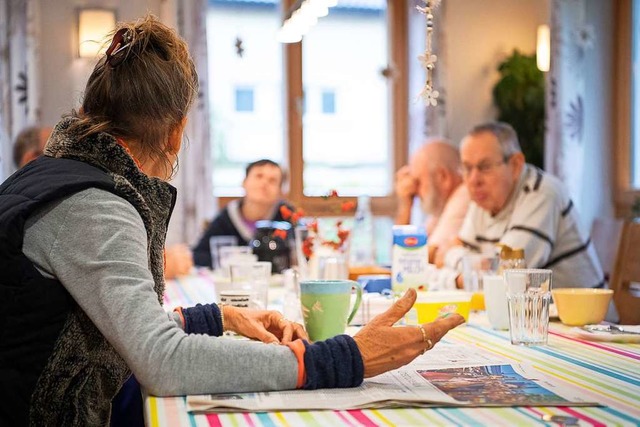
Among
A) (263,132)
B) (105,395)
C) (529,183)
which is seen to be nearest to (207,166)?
(263,132)

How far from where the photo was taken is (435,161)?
436 centimetres

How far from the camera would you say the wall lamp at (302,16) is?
10.4 feet

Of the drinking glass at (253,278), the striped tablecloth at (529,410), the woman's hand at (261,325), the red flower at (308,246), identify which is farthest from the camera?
the red flower at (308,246)

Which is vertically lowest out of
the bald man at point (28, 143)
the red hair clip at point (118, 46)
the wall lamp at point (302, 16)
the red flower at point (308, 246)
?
the red flower at point (308, 246)

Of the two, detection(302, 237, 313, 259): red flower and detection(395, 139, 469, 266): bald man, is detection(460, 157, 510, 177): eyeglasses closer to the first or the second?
detection(302, 237, 313, 259): red flower

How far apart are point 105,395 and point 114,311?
10.0 inches

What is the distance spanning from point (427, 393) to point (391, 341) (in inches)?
3.9

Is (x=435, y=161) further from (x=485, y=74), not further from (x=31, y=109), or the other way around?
(x=31, y=109)

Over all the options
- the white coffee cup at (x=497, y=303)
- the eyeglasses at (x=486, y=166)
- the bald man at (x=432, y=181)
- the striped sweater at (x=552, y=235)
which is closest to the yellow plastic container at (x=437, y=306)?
the white coffee cup at (x=497, y=303)

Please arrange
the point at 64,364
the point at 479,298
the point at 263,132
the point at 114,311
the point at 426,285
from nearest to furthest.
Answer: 1. the point at 114,311
2. the point at 64,364
3. the point at 479,298
4. the point at 426,285
5. the point at 263,132

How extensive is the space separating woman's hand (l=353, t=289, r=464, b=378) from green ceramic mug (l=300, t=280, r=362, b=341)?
299 mm

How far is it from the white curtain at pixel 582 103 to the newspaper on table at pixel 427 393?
4.46 metres

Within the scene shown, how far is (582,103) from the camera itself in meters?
5.69

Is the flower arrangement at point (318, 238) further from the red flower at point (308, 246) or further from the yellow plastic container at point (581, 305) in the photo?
the yellow plastic container at point (581, 305)
